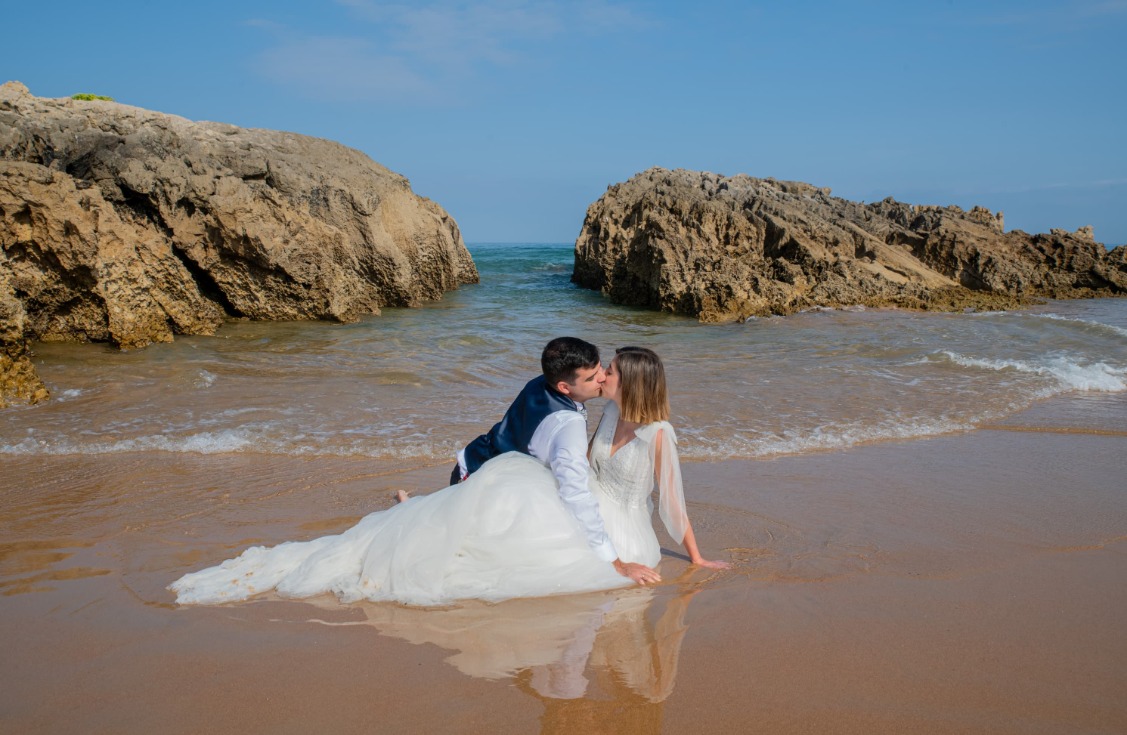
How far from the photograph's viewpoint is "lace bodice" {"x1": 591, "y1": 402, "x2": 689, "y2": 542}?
13.9 feet

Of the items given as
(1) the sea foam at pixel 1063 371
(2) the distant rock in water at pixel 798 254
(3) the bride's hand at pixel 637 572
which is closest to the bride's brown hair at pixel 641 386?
(3) the bride's hand at pixel 637 572

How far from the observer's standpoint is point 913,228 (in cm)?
2248

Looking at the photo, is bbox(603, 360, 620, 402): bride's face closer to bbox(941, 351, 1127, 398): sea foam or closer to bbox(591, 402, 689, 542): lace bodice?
bbox(591, 402, 689, 542): lace bodice

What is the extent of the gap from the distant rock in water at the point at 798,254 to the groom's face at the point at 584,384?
39.4 ft

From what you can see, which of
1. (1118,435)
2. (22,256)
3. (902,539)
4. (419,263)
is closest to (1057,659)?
(902,539)

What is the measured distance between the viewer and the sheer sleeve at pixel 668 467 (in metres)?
4.21

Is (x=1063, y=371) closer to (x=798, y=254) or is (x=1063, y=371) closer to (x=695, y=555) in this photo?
(x=798, y=254)

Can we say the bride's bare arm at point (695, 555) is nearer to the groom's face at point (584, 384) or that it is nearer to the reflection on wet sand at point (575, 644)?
the reflection on wet sand at point (575, 644)

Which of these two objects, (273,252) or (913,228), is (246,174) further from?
(913,228)

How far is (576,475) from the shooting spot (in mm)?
4004

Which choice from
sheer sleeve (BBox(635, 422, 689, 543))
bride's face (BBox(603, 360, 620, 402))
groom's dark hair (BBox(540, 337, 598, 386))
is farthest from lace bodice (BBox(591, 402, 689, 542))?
groom's dark hair (BBox(540, 337, 598, 386))

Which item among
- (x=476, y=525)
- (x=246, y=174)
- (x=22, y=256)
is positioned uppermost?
(x=246, y=174)

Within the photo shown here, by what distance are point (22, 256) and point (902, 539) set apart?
1027cm

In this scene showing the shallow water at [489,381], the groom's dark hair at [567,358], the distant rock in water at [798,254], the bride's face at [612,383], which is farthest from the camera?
the distant rock in water at [798,254]
